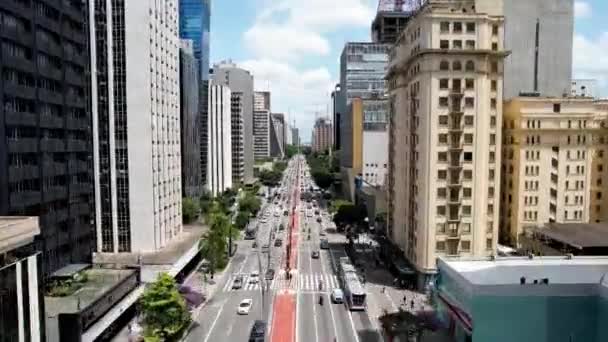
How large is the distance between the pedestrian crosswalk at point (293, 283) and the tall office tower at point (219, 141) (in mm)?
75249

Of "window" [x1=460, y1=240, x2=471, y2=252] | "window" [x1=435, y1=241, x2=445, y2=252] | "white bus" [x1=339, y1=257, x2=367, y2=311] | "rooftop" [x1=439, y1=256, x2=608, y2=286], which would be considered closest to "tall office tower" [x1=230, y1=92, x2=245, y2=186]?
"white bus" [x1=339, y1=257, x2=367, y2=311]

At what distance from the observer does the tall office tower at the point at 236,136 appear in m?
188

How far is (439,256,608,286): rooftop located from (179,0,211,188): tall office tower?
97.5 m

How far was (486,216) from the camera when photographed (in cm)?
6488

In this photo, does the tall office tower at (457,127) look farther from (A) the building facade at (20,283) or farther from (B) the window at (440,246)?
(A) the building facade at (20,283)

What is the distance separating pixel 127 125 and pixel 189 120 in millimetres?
47751

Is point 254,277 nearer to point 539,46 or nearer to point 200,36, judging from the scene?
point 539,46

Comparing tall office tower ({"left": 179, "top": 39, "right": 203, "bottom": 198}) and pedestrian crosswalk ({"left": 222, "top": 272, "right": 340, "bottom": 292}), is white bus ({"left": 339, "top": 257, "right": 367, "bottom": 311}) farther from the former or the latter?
tall office tower ({"left": 179, "top": 39, "right": 203, "bottom": 198})

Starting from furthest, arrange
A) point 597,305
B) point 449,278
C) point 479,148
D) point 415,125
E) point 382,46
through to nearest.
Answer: point 382,46 < point 415,125 < point 479,148 < point 449,278 < point 597,305

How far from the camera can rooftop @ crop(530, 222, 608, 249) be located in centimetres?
5716

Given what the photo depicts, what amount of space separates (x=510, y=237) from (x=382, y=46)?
96.7 meters

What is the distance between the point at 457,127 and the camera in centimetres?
6300

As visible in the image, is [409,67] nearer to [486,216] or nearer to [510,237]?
[486,216]

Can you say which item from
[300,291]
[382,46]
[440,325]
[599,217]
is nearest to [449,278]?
[440,325]
